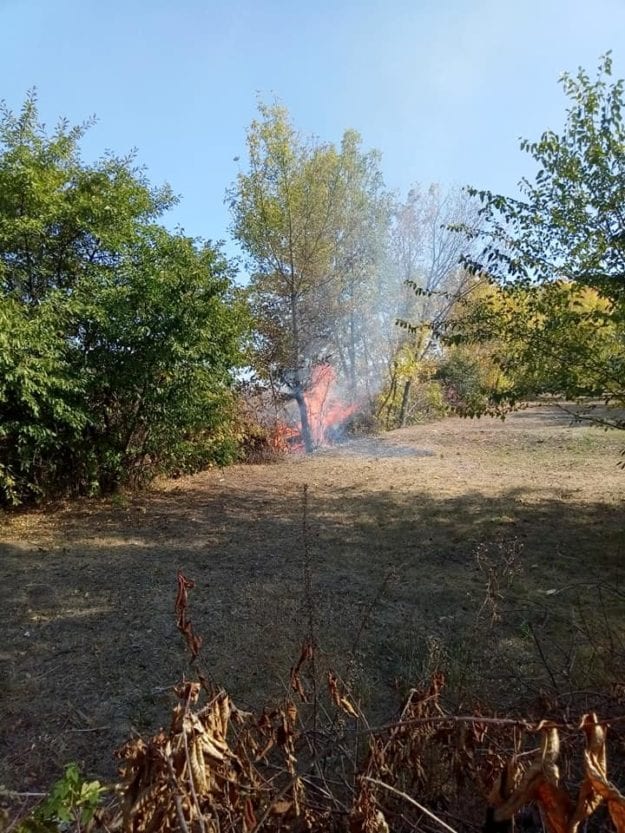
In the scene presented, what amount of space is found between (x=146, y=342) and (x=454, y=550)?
12.3 feet

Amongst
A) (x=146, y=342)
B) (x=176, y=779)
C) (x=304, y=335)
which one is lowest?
→ (x=176, y=779)

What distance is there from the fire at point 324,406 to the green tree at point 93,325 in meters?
7.85

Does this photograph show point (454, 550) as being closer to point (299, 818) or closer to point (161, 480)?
point (299, 818)

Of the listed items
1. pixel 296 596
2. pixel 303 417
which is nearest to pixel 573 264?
pixel 296 596

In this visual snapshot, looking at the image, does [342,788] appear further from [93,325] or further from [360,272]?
[360,272]

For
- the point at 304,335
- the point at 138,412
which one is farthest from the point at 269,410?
the point at 138,412

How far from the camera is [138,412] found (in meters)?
6.05

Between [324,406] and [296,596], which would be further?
[324,406]

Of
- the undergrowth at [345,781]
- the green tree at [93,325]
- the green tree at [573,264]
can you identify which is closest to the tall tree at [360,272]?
the green tree at [93,325]

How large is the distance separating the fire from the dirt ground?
7317 millimetres

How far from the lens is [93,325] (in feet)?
18.0

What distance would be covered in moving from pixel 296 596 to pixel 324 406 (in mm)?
11777

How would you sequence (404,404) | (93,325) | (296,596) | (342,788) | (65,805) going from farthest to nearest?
(404,404)
(93,325)
(296,596)
(342,788)
(65,805)

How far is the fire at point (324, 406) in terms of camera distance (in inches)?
563
